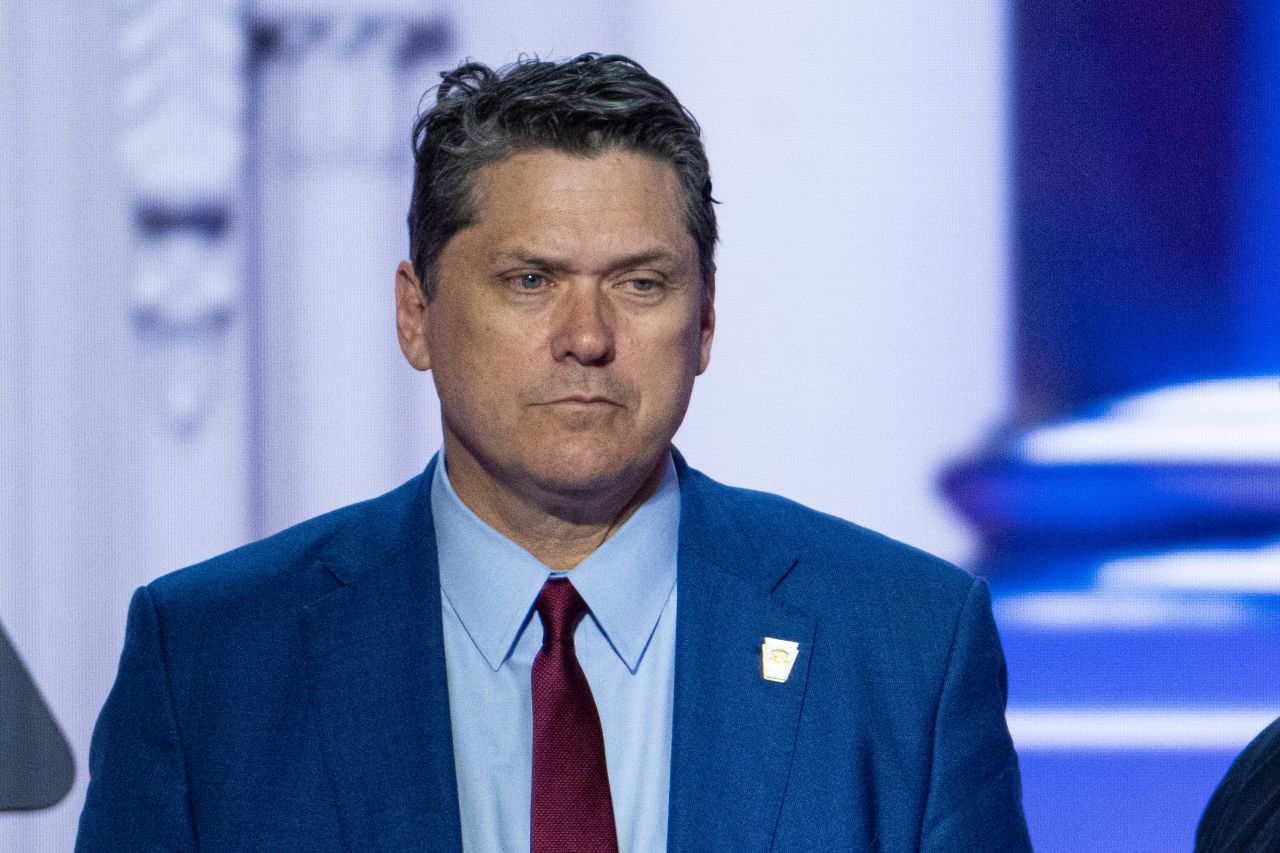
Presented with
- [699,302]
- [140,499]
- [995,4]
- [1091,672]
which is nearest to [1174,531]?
[1091,672]

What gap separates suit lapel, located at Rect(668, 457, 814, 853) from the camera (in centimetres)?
164

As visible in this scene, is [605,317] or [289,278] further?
[289,278]

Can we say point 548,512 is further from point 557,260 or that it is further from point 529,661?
point 557,260

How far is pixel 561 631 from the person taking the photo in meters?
1.72

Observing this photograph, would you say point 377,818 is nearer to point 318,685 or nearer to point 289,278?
point 318,685

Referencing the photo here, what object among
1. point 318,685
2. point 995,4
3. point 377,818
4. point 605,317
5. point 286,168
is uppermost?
point 995,4

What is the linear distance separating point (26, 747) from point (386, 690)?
1268mm

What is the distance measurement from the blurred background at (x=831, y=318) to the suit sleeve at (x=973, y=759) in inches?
37.0

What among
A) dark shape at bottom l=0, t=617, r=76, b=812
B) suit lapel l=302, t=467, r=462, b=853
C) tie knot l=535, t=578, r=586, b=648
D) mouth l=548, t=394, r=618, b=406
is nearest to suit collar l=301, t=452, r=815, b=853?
suit lapel l=302, t=467, r=462, b=853

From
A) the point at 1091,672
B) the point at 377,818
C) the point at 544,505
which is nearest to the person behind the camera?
the point at 377,818

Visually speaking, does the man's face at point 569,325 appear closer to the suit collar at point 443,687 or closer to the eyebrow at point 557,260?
the eyebrow at point 557,260

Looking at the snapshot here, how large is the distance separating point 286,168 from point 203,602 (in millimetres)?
1169

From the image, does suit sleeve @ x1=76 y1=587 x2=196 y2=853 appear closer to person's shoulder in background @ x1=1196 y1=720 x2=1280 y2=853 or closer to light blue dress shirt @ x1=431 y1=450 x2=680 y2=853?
light blue dress shirt @ x1=431 y1=450 x2=680 y2=853

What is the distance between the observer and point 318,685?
5.57ft
